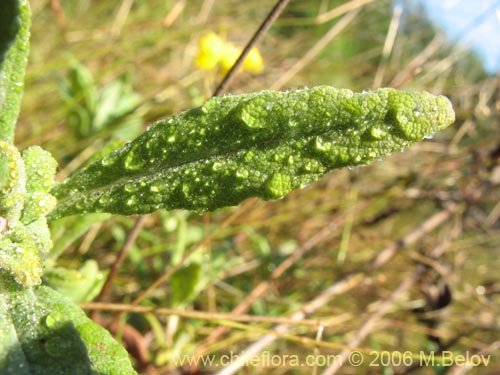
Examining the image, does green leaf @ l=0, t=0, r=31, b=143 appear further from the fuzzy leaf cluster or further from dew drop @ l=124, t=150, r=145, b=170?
dew drop @ l=124, t=150, r=145, b=170

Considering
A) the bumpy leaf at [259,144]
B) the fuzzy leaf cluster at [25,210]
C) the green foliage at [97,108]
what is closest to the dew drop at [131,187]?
the bumpy leaf at [259,144]

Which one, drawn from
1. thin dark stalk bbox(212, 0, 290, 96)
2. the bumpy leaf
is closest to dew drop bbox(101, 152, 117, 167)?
the bumpy leaf

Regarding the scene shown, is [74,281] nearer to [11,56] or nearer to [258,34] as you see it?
[11,56]

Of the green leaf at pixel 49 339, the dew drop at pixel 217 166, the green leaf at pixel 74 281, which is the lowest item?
the green leaf at pixel 49 339

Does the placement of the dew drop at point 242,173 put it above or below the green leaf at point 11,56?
below

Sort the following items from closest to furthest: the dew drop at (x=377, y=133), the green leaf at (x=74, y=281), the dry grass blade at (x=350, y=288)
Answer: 1. the dew drop at (x=377, y=133)
2. the green leaf at (x=74, y=281)
3. the dry grass blade at (x=350, y=288)

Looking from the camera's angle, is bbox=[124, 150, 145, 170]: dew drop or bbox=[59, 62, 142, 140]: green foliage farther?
bbox=[59, 62, 142, 140]: green foliage

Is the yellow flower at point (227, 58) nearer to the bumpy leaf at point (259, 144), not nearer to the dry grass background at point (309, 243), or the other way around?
the dry grass background at point (309, 243)
